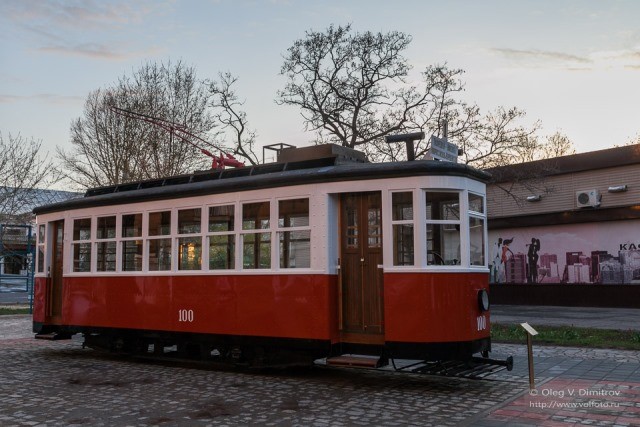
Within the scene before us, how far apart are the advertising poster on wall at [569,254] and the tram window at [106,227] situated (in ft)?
63.3

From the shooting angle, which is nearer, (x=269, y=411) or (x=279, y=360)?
(x=269, y=411)

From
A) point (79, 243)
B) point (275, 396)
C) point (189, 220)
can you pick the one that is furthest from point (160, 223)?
point (275, 396)

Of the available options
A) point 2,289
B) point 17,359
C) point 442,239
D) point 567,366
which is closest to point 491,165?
point 567,366

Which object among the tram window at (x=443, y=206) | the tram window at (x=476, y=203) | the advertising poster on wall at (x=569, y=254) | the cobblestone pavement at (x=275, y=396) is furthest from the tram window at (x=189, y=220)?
the advertising poster on wall at (x=569, y=254)

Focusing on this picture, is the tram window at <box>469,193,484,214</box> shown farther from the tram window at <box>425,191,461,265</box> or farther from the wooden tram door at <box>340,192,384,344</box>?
the wooden tram door at <box>340,192,384,344</box>

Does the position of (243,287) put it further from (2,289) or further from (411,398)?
(2,289)

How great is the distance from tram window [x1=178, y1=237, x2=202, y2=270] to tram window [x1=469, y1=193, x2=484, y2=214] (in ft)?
14.3

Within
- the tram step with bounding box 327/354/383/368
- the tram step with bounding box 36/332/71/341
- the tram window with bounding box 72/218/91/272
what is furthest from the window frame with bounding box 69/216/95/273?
the tram step with bounding box 327/354/383/368

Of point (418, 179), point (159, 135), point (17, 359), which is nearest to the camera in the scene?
point (418, 179)

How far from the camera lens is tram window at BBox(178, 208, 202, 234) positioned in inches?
427

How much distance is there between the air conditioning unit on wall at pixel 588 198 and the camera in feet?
81.9

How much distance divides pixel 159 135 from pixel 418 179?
914 inches

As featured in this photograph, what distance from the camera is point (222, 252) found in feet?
34.3

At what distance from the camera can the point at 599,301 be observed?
2497 cm
